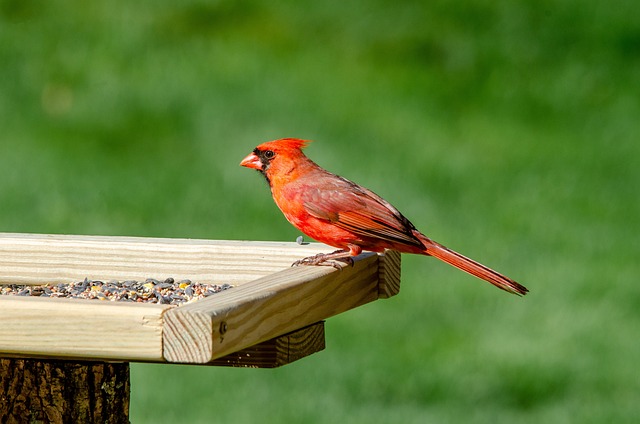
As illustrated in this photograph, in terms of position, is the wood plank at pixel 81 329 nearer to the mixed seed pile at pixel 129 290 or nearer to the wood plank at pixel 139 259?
the mixed seed pile at pixel 129 290

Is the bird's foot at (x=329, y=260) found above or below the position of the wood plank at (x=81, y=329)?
above

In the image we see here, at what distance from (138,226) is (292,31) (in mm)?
2525

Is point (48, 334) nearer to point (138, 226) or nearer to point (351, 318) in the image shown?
point (351, 318)

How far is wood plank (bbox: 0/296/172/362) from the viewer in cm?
273

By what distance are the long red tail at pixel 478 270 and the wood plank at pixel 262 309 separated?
0.33 meters

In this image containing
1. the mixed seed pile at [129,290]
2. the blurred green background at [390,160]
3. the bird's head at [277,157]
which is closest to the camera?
the mixed seed pile at [129,290]

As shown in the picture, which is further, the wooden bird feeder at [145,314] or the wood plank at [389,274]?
the wood plank at [389,274]

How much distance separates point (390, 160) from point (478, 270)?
4.36 meters

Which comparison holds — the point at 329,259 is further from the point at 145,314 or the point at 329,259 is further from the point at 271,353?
the point at 145,314

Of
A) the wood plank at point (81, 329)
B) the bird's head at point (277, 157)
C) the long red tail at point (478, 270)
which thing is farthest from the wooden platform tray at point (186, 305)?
the bird's head at point (277, 157)

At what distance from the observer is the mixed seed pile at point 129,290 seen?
11.8 ft

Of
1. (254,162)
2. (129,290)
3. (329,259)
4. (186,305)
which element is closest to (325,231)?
(254,162)

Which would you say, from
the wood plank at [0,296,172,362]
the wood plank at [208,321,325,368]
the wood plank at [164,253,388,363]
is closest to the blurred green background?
the wood plank at [164,253,388,363]

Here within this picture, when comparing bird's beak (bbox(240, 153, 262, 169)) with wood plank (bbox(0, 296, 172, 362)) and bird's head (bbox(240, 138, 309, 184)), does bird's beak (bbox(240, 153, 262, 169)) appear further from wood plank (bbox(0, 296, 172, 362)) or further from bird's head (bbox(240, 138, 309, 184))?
wood plank (bbox(0, 296, 172, 362))
